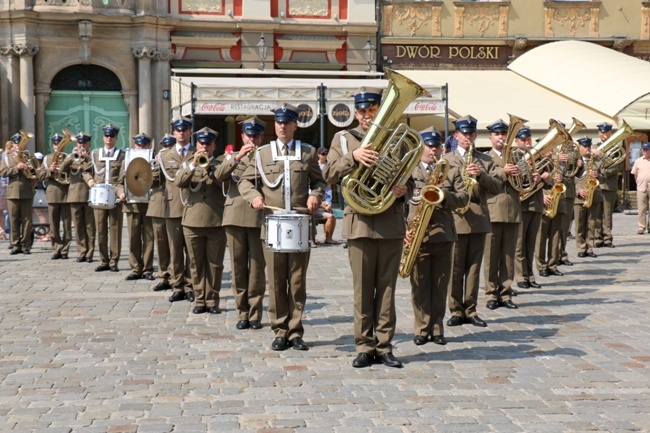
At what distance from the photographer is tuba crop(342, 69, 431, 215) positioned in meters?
7.78

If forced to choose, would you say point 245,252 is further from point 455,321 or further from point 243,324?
point 455,321

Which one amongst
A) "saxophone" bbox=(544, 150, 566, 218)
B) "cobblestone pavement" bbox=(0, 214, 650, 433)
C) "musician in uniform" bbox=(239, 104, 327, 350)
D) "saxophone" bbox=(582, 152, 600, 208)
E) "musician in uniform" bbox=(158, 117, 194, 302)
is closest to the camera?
"cobblestone pavement" bbox=(0, 214, 650, 433)

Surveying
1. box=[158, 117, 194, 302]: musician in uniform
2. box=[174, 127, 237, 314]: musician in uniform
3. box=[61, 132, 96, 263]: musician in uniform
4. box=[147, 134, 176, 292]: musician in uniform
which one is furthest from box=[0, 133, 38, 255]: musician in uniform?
box=[174, 127, 237, 314]: musician in uniform

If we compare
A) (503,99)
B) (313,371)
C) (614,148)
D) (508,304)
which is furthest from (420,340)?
(503,99)

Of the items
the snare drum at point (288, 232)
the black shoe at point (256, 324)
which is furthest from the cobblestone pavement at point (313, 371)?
the snare drum at point (288, 232)

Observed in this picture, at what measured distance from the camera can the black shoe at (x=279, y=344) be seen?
8828 millimetres

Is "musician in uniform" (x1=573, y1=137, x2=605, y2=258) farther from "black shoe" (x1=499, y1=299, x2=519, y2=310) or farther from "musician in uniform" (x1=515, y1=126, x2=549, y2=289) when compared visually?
"black shoe" (x1=499, y1=299, x2=519, y2=310)

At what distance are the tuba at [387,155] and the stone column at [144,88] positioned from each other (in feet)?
64.4

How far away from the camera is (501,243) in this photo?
11453 millimetres

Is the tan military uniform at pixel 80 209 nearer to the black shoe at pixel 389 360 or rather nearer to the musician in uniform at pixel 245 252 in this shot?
the musician in uniform at pixel 245 252

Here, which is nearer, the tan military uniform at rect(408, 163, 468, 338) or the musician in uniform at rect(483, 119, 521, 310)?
the tan military uniform at rect(408, 163, 468, 338)

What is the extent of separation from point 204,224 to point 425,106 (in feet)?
44.8

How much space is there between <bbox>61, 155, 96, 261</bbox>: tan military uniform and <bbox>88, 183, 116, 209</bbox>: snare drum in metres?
1.22

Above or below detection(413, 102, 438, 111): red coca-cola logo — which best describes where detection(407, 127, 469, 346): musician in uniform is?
below
